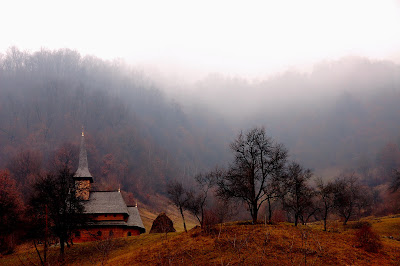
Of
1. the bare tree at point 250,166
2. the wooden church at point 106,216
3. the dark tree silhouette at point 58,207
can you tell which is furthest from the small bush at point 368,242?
the wooden church at point 106,216

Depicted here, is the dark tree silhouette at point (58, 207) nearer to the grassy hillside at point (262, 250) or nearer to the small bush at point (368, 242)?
the grassy hillside at point (262, 250)

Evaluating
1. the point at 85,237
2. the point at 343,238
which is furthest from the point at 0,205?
the point at 343,238

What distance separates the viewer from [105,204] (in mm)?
68188

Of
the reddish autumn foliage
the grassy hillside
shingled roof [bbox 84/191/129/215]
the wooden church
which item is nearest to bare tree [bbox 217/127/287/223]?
the grassy hillside

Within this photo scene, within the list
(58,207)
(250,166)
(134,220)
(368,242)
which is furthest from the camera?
(134,220)

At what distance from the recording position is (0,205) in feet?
180

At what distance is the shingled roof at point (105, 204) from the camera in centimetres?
6656

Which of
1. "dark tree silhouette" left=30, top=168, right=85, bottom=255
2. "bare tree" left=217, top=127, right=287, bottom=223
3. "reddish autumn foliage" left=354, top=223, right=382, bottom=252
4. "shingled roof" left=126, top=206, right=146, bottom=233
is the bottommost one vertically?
"shingled roof" left=126, top=206, right=146, bottom=233

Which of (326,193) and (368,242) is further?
(326,193)

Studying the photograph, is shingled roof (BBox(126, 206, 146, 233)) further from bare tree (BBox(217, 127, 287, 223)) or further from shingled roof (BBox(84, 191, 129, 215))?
bare tree (BBox(217, 127, 287, 223))

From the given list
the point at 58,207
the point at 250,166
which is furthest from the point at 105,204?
the point at 250,166

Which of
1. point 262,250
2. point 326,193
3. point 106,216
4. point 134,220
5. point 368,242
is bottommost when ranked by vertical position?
point 134,220

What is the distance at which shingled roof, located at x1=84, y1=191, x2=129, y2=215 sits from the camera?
66562 mm

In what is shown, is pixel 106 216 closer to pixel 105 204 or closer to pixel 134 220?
pixel 105 204
